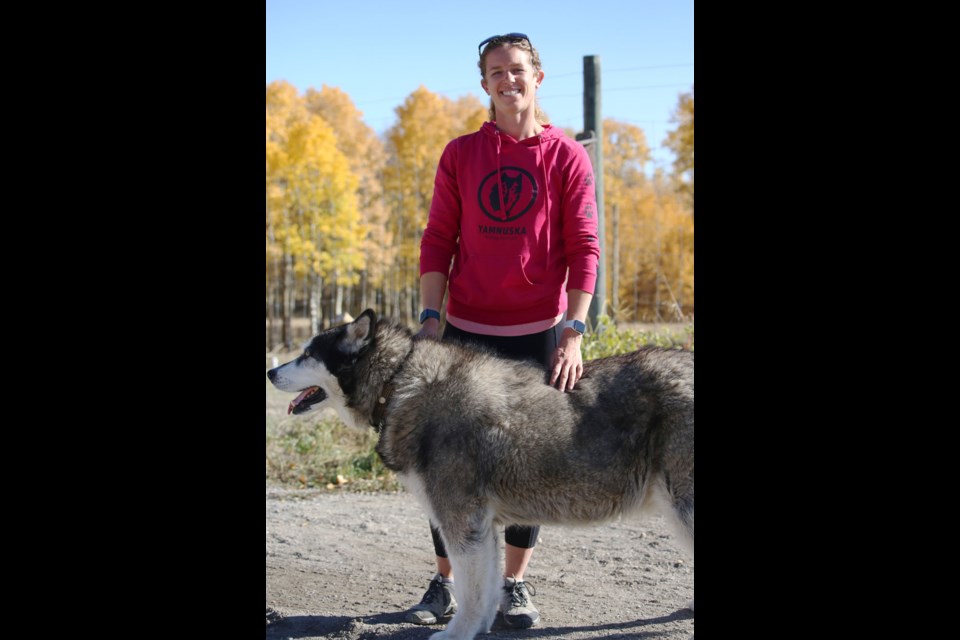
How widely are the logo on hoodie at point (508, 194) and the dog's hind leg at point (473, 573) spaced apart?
4.49 feet

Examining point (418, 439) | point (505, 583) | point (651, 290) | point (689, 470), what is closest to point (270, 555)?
point (505, 583)

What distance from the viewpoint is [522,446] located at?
3.61 metres

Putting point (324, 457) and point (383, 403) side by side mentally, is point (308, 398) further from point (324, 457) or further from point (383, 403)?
point (324, 457)

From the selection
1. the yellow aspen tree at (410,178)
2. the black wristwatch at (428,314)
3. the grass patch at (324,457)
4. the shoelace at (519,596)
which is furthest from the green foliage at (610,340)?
the yellow aspen tree at (410,178)

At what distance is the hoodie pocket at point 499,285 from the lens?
12.8 feet

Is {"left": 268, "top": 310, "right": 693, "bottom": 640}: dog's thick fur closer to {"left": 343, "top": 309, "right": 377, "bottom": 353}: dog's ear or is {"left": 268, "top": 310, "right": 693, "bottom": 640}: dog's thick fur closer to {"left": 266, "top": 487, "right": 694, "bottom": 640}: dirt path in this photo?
{"left": 343, "top": 309, "right": 377, "bottom": 353}: dog's ear

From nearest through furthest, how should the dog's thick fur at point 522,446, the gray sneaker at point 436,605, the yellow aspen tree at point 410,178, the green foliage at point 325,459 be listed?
1. the dog's thick fur at point 522,446
2. the gray sneaker at point 436,605
3. the green foliage at point 325,459
4. the yellow aspen tree at point 410,178

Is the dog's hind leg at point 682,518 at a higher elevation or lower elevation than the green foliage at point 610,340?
lower

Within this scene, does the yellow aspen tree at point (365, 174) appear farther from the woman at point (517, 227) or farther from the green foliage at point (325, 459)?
the woman at point (517, 227)

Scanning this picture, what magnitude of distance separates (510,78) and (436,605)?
2.67m

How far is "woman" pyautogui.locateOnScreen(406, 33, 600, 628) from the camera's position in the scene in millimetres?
3822

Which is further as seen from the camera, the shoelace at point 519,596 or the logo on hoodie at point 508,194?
the shoelace at point 519,596

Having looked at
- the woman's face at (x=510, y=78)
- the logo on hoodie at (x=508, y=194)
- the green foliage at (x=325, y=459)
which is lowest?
the green foliage at (x=325, y=459)

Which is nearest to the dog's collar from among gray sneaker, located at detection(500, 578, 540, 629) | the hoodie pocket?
the hoodie pocket
